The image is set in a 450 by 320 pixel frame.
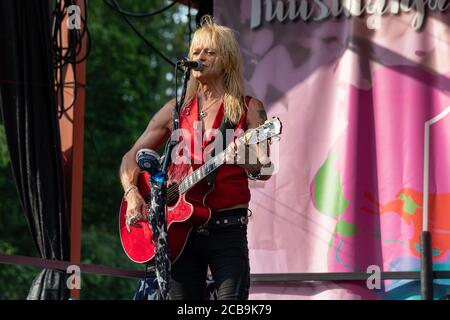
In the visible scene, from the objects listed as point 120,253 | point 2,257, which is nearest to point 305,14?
point 2,257

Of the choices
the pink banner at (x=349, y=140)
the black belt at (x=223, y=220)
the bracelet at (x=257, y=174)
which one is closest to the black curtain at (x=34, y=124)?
the pink banner at (x=349, y=140)

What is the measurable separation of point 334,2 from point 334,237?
62.6 inches

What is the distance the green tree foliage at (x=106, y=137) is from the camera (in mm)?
18766

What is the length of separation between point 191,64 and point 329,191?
224 cm

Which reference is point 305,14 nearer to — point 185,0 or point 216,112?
point 185,0

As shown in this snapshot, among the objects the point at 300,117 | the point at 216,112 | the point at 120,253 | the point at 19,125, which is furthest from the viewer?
the point at 120,253

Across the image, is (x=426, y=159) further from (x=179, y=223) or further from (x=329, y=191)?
(x=179, y=223)

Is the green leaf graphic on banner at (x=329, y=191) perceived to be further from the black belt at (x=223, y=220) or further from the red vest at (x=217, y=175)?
the black belt at (x=223, y=220)

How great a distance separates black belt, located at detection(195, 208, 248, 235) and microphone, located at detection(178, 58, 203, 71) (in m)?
0.70

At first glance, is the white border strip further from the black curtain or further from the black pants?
the black curtain

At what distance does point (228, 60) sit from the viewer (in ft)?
17.1

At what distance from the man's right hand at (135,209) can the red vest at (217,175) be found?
0.71ft

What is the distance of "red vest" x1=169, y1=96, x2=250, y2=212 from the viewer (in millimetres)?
4992

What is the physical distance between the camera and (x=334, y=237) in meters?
6.92
